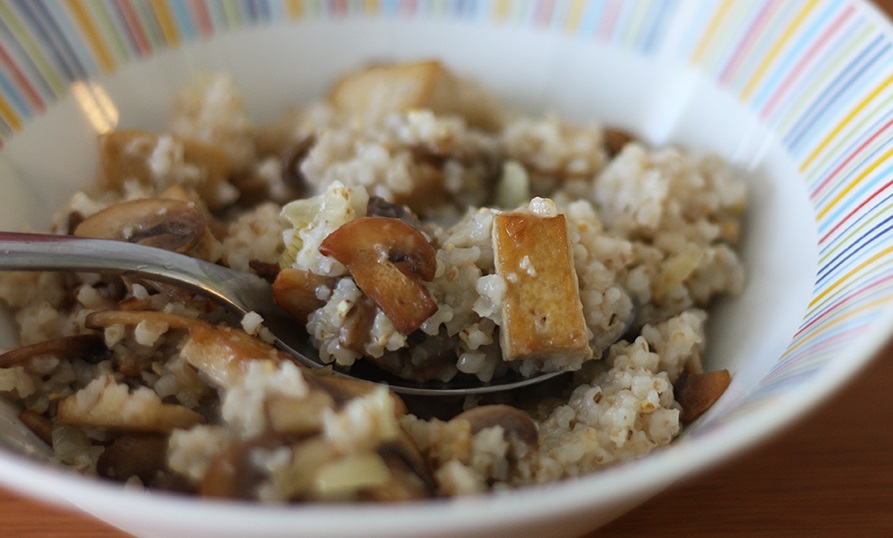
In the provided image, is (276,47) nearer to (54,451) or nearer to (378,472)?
(54,451)

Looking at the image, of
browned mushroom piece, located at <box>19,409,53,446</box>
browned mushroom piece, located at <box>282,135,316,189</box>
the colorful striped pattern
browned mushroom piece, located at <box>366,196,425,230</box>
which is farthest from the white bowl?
browned mushroom piece, located at <box>366,196,425,230</box>

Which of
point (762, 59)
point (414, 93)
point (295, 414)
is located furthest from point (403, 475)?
point (762, 59)

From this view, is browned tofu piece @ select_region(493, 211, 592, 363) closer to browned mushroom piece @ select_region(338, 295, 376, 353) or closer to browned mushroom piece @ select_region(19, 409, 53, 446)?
browned mushroom piece @ select_region(338, 295, 376, 353)

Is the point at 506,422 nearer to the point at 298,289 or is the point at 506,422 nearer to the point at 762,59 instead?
the point at 298,289

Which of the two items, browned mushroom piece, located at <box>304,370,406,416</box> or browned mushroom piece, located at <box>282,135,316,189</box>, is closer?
browned mushroom piece, located at <box>304,370,406,416</box>

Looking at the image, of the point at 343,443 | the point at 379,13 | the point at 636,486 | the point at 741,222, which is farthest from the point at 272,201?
the point at 636,486
